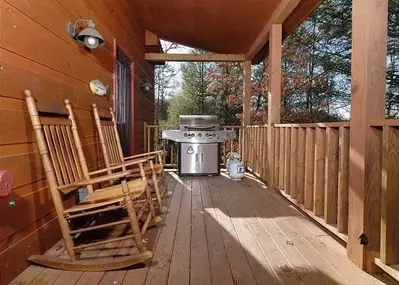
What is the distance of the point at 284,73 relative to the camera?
985 centimetres

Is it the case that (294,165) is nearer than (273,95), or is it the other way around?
(294,165)

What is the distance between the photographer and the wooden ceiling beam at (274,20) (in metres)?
3.58

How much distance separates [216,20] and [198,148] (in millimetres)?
2089

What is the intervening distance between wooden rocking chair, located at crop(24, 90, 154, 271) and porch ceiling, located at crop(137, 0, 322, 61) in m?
2.99

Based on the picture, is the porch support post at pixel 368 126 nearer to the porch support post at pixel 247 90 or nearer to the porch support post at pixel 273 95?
the porch support post at pixel 273 95

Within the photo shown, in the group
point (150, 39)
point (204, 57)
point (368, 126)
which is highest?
point (150, 39)

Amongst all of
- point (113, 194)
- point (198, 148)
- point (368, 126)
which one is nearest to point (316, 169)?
point (368, 126)

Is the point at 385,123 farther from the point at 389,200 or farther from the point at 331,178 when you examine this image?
the point at 331,178

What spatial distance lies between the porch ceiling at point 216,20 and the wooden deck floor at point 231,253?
2.56 meters

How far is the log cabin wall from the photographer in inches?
65.4

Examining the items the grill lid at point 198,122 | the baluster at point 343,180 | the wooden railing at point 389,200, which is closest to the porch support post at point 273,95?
the grill lid at point 198,122

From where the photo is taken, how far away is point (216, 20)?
5039 millimetres

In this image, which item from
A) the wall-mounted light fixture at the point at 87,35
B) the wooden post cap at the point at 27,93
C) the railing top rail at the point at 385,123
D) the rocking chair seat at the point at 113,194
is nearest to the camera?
the railing top rail at the point at 385,123

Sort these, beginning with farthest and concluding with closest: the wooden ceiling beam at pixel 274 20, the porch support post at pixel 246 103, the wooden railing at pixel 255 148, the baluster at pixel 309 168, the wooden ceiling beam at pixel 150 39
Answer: the wooden ceiling beam at pixel 150 39, the porch support post at pixel 246 103, the wooden railing at pixel 255 148, the wooden ceiling beam at pixel 274 20, the baluster at pixel 309 168
